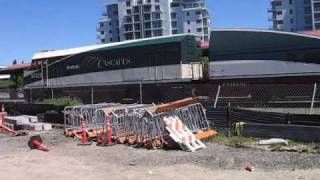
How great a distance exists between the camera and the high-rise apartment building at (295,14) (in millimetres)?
139250

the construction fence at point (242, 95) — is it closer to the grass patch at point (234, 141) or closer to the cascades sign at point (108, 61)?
the cascades sign at point (108, 61)

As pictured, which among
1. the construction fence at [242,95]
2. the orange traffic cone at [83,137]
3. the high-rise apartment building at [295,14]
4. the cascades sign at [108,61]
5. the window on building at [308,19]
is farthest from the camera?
the window on building at [308,19]

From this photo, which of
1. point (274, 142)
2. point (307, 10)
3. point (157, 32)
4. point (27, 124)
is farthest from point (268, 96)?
point (157, 32)

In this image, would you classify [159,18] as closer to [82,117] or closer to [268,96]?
[268,96]

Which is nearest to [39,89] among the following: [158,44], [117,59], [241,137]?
[117,59]

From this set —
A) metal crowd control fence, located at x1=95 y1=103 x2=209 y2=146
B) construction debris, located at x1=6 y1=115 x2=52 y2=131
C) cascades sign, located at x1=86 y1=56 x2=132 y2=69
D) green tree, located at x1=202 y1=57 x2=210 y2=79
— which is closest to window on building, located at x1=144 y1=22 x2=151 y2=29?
cascades sign, located at x1=86 y1=56 x2=132 y2=69

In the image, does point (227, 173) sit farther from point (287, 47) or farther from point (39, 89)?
point (39, 89)

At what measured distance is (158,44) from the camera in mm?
30250

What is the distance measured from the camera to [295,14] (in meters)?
145

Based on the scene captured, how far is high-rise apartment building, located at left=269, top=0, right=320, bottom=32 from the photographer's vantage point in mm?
139250

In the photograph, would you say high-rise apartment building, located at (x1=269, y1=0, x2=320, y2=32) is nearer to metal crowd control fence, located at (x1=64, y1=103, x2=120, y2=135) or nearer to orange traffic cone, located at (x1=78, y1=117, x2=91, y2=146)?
metal crowd control fence, located at (x1=64, y1=103, x2=120, y2=135)

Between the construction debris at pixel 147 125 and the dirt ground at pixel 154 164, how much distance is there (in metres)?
0.43

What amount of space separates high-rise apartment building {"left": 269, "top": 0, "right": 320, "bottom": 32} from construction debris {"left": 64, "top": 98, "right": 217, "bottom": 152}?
12725 cm

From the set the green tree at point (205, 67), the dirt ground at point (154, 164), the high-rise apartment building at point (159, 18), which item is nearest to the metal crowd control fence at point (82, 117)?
the dirt ground at point (154, 164)
